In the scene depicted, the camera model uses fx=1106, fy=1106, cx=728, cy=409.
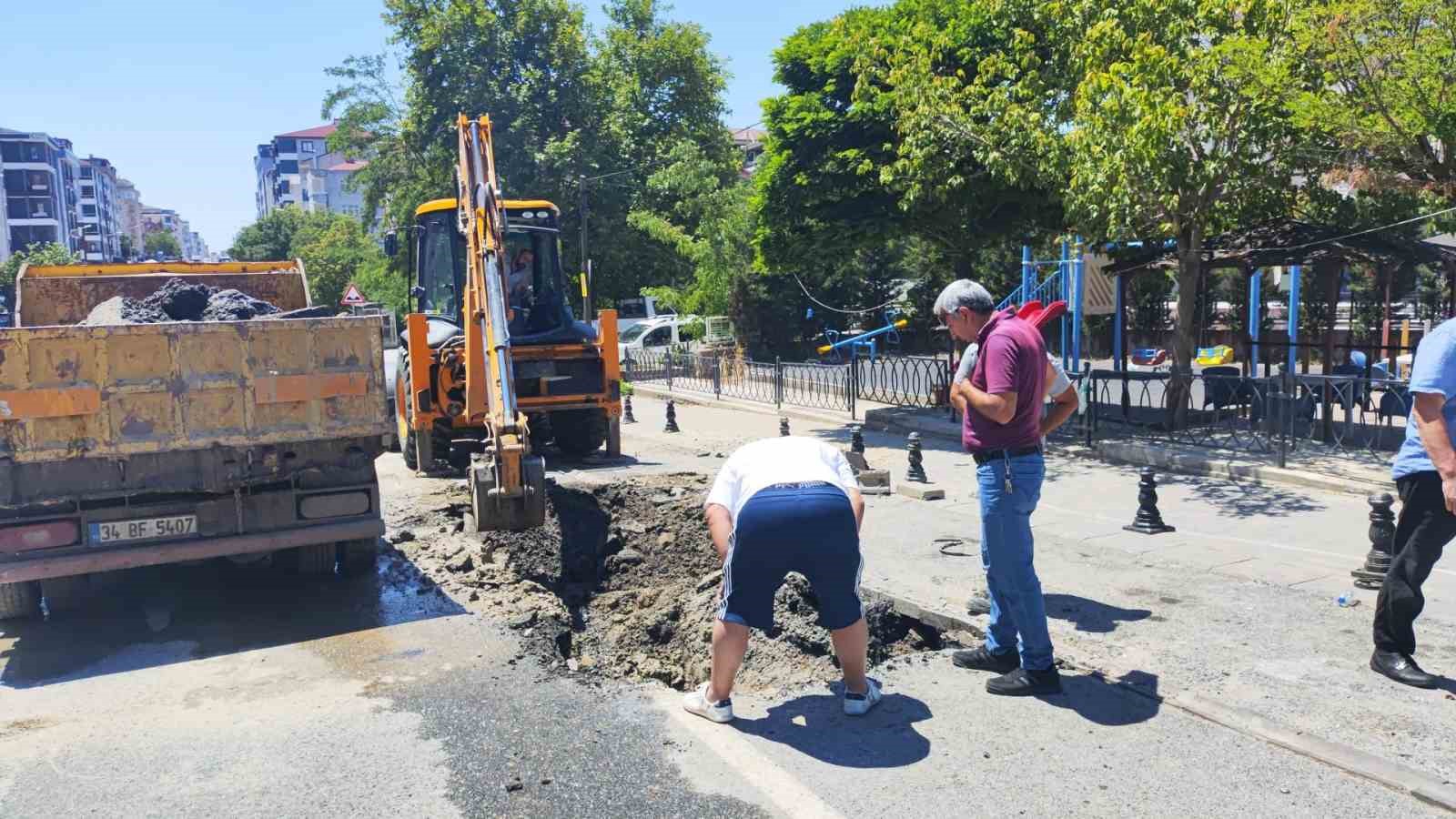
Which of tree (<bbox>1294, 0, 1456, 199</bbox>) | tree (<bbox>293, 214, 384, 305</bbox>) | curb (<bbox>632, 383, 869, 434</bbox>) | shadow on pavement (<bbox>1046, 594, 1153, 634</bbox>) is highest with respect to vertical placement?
tree (<bbox>293, 214, 384, 305</bbox>)

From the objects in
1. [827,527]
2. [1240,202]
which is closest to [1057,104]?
[1240,202]

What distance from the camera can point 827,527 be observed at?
4648 millimetres

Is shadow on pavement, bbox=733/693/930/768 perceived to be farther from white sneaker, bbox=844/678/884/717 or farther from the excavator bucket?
the excavator bucket

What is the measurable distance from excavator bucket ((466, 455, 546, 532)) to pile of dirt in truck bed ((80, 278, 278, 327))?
89.9 inches

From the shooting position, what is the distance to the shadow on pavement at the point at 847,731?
466 cm

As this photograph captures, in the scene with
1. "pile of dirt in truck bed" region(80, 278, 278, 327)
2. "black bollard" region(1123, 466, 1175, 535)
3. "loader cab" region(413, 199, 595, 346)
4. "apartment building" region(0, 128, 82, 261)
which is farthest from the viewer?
"apartment building" region(0, 128, 82, 261)

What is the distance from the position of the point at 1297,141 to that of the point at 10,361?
1256 centimetres

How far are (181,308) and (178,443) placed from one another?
210 centimetres

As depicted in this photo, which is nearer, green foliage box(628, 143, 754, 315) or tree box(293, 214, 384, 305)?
green foliage box(628, 143, 754, 315)

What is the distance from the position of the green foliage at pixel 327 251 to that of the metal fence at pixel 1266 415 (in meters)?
10.3

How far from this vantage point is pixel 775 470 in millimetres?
4730

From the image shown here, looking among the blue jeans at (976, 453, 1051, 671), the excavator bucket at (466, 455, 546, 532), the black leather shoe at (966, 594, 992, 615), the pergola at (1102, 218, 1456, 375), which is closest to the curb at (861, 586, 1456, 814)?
the blue jeans at (976, 453, 1051, 671)

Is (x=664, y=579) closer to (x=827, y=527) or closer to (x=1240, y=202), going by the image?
(x=827, y=527)

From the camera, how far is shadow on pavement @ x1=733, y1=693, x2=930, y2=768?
466 centimetres
